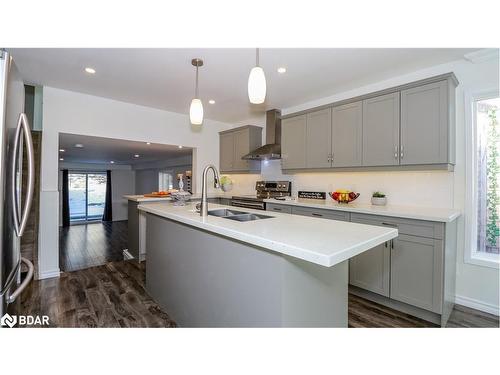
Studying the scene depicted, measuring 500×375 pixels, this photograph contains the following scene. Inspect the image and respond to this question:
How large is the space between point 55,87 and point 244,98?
8.21 feet

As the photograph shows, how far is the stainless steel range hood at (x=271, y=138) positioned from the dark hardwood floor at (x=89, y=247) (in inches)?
110

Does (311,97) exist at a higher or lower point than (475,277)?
higher

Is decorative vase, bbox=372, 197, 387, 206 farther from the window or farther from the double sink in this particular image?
the window

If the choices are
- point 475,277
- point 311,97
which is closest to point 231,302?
point 475,277

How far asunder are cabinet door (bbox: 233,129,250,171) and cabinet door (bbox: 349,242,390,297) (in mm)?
2555

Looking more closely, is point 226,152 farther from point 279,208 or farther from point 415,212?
point 415,212

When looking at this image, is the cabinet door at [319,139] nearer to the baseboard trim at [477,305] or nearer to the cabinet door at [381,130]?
the cabinet door at [381,130]

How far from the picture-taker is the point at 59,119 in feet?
10.7

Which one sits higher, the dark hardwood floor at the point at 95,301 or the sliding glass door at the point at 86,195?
the sliding glass door at the point at 86,195

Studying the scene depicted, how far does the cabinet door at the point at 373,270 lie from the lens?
7.78ft

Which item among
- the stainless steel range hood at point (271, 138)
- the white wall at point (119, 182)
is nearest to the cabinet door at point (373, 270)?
the stainless steel range hood at point (271, 138)
